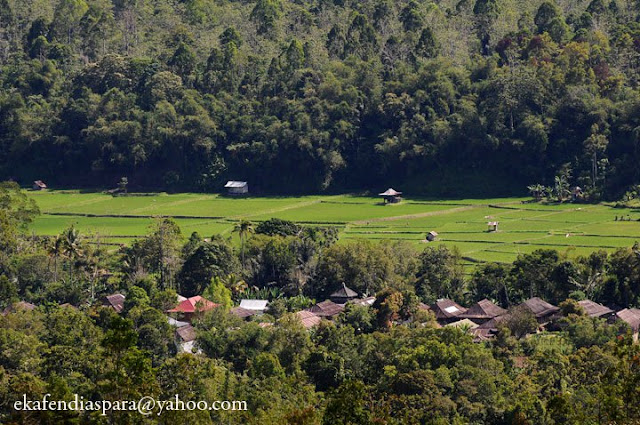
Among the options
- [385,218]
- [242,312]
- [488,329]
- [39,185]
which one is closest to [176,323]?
[242,312]

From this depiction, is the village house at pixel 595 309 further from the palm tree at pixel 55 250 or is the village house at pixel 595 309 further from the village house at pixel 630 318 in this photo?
the palm tree at pixel 55 250

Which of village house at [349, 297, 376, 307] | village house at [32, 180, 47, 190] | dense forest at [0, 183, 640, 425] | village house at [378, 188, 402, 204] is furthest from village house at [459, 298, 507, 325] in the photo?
village house at [32, 180, 47, 190]

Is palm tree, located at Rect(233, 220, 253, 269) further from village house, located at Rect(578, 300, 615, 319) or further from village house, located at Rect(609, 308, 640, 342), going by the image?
village house, located at Rect(609, 308, 640, 342)

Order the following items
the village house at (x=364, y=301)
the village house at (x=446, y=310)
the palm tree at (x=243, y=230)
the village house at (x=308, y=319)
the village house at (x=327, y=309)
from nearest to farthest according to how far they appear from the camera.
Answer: the village house at (x=308, y=319) → the village house at (x=446, y=310) → the village house at (x=327, y=309) → the village house at (x=364, y=301) → the palm tree at (x=243, y=230)

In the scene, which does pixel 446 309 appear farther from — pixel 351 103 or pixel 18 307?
pixel 351 103

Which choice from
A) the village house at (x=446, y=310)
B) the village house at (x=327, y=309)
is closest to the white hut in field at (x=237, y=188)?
the village house at (x=327, y=309)

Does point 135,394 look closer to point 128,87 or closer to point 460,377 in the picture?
point 460,377
